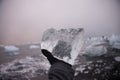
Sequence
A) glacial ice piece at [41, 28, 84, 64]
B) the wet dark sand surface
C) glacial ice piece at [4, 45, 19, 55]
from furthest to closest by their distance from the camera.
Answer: glacial ice piece at [4, 45, 19, 55] < the wet dark sand surface < glacial ice piece at [41, 28, 84, 64]

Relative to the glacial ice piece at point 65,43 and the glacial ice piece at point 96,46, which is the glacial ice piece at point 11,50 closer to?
the glacial ice piece at point 65,43

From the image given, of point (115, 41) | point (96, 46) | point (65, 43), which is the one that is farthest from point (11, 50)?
point (115, 41)

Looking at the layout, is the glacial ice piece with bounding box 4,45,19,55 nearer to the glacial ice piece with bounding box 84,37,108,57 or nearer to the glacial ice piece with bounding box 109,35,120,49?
the glacial ice piece with bounding box 84,37,108,57

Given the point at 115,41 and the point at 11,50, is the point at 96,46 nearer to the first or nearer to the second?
the point at 115,41

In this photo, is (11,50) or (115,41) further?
(11,50)

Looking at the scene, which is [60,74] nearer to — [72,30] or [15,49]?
[72,30]

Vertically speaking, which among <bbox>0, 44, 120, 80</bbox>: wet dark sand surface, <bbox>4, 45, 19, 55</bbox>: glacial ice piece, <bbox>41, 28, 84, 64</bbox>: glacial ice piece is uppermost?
<bbox>4, 45, 19, 55</bbox>: glacial ice piece

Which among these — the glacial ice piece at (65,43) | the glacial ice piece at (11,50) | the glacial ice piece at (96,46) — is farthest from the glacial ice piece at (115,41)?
the glacial ice piece at (11,50)

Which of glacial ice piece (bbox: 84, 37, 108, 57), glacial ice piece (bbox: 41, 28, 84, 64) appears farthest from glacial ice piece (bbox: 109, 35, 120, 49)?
glacial ice piece (bbox: 41, 28, 84, 64)
